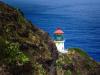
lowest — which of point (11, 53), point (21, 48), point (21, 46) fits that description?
point (11, 53)

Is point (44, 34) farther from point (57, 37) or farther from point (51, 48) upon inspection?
point (57, 37)

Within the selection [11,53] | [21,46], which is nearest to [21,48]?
[21,46]

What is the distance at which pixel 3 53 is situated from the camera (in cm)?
1983

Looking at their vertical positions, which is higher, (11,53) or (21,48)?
(21,48)

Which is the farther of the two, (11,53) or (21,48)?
(21,48)

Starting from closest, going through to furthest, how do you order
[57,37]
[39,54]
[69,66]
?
[39,54] → [69,66] → [57,37]

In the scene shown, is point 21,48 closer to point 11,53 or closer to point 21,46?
point 21,46

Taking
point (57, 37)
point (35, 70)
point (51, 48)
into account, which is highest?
point (57, 37)

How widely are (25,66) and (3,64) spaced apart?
1253mm

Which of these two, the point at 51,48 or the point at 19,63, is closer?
the point at 19,63

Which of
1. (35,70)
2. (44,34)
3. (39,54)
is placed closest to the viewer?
(35,70)

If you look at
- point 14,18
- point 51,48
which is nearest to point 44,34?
point 51,48

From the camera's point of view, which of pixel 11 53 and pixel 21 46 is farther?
pixel 21 46

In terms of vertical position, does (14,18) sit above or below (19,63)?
above
